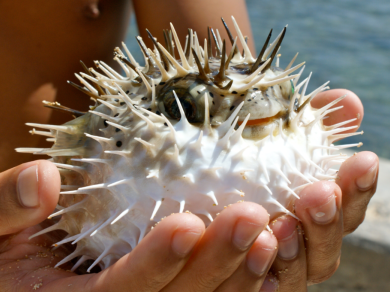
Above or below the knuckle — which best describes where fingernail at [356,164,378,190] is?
above

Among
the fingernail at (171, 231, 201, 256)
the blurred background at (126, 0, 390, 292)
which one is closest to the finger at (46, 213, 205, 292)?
the fingernail at (171, 231, 201, 256)

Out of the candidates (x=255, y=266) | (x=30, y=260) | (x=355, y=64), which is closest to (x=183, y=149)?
(x=255, y=266)

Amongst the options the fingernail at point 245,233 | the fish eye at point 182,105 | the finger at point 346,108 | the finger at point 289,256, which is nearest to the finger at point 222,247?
the fingernail at point 245,233

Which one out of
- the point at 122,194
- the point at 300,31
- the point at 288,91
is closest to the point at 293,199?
the point at 288,91

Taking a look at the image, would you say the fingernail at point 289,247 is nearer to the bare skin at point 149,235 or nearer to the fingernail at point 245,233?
the bare skin at point 149,235

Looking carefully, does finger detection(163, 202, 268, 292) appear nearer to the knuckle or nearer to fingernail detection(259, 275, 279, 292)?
fingernail detection(259, 275, 279, 292)

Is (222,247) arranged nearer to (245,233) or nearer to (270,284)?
(245,233)
